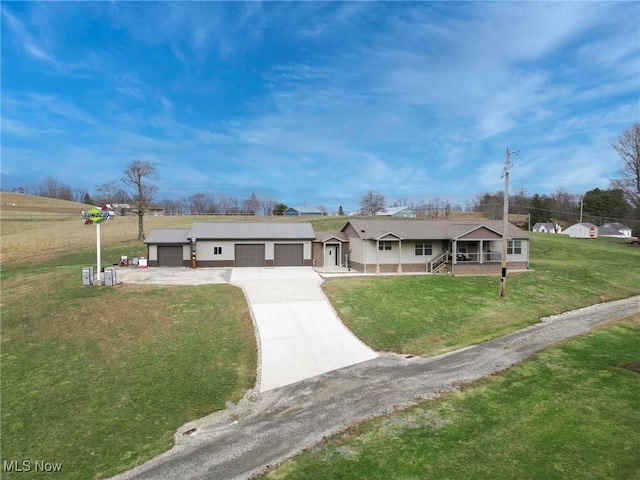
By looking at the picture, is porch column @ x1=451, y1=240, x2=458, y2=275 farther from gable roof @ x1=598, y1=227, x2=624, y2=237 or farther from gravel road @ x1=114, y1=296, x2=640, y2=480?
gable roof @ x1=598, y1=227, x2=624, y2=237

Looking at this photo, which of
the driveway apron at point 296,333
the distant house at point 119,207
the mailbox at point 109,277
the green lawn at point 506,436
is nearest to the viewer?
the green lawn at point 506,436

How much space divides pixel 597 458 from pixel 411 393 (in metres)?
4.68

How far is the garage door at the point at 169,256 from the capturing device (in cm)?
3170

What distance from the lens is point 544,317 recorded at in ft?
68.0

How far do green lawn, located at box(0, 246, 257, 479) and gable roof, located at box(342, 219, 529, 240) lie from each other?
13.4m

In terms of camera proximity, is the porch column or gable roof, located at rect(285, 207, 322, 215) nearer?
the porch column

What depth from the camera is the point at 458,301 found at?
22219 mm

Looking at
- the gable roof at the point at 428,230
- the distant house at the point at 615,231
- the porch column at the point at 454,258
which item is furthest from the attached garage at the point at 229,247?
the distant house at the point at 615,231

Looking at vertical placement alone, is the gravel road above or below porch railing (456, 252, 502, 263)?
below

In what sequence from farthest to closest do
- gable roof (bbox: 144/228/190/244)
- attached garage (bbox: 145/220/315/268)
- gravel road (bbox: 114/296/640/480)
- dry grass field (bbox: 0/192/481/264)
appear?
dry grass field (bbox: 0/192/481/264), attached garage (bbox: 145/220/315/268), gable roof (bbox: 144/228/190/244), gravel road (bbox: 114/296/640/480)

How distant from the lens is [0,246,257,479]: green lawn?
9578mm

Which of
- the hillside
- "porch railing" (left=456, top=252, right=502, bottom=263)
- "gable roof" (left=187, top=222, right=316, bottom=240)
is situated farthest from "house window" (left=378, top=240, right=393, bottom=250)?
the hillside

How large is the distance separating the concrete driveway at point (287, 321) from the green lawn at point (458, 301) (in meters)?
1.08

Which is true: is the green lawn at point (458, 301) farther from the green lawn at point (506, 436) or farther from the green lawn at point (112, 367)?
the green lawn at point (112, 367)
